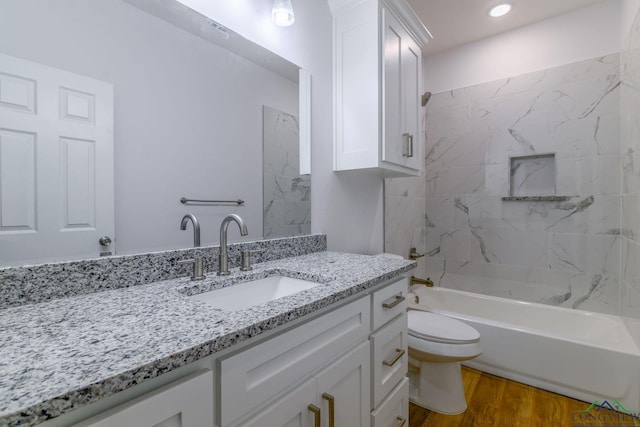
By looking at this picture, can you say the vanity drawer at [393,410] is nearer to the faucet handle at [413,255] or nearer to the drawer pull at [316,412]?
the drawer pull at [316,412]

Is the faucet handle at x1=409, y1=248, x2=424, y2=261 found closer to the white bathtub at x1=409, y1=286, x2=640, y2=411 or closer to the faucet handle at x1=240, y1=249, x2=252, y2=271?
the white bathtub at x1=409, y1=286, x2=640, y2=411

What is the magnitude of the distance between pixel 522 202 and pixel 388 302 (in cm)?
195

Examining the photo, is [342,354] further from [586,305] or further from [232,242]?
[586,305]

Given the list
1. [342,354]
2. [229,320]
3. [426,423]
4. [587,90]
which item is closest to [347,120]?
[342,354]

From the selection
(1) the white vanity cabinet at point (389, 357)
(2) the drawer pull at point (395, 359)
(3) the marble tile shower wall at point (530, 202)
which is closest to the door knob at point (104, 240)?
(1) the white vanity cabinet at point (389, 357)

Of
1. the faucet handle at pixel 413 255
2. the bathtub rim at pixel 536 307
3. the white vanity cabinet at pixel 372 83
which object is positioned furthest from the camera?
the faucet handle at pixel 413 255

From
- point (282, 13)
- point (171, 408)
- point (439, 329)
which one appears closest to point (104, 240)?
point (171, 408)

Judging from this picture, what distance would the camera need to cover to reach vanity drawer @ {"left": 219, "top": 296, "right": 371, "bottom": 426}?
1.94 ft

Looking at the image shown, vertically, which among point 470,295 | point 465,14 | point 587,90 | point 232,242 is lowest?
point 470,295

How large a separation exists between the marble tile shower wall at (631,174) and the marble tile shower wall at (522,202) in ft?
0.42

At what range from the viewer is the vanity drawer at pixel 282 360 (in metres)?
0.59

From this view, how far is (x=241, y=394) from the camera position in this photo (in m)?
0.61

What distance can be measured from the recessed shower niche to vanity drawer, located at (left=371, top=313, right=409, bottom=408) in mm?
1842

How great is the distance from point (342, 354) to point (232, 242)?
2.03ft
